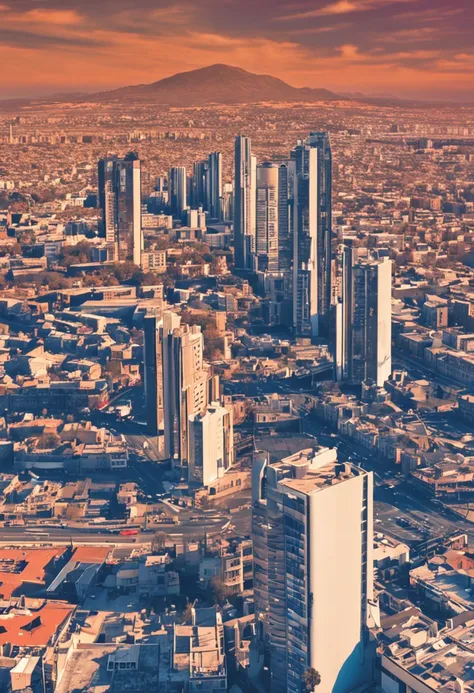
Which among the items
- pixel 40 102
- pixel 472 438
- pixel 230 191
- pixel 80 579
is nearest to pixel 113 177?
pixel 230 191

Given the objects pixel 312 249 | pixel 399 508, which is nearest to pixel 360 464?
pixel 399 508

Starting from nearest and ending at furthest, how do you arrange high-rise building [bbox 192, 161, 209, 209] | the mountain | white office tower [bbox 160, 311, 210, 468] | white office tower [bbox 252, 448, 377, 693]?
white office tower [bbox 252, 448, 377, 693] → white office tower [bbox 160, 311, 210, 468] → high-rise building [bbox 192, 161, 209, 209] → the mountain

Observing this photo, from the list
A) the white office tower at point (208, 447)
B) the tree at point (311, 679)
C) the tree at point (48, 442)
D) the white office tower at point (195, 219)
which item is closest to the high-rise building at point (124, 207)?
the white office tower at point (195, 219)

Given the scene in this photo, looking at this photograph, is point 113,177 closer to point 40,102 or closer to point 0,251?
point 0,251

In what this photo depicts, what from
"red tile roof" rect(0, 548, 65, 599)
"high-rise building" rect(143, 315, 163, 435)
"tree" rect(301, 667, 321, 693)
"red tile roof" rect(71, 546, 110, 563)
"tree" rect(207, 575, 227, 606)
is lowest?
"red tile roof" rect(0, 548, 65, 599)

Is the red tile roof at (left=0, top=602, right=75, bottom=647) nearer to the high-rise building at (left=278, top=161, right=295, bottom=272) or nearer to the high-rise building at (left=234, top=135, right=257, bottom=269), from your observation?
the high-rise building at (left=278, top=161, right=295, bottom=272)

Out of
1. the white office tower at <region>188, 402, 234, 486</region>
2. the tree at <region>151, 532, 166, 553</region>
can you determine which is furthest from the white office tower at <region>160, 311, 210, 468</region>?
the tree at <region>151, 532, 166, 553</region>
